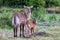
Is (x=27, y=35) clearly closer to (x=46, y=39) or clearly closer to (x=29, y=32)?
(x=29, y=32)

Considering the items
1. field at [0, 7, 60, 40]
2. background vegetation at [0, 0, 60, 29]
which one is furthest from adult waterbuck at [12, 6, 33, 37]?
background vegetation at [0, 0, 60, 29]

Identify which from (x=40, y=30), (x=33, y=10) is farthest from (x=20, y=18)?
(x=33, y=10)

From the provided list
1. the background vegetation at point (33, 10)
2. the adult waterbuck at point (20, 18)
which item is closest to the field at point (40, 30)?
the background vegetation at point (33, 10)

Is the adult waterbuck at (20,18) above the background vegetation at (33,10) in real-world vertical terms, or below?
above

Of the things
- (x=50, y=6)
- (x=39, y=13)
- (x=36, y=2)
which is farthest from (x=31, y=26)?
(x=50, y=6)

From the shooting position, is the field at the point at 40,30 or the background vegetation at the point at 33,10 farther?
the background vegetation at the point at 33,10

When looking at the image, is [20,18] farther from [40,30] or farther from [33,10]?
[33,10]

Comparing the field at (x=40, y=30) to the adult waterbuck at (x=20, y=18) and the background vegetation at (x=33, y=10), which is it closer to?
the background vegetation at (x=33, y=10)

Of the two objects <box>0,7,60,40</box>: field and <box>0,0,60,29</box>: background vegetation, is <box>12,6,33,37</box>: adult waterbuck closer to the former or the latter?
<box>0,7,60,40</box>: field

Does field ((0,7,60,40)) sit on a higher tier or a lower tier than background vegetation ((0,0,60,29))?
higher

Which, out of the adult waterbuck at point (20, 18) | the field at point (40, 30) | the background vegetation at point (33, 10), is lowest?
the background vegetation at point (33, 10)

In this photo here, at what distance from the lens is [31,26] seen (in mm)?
13898

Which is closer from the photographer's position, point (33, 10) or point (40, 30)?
point (40, 30)

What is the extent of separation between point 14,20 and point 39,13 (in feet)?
32.5
